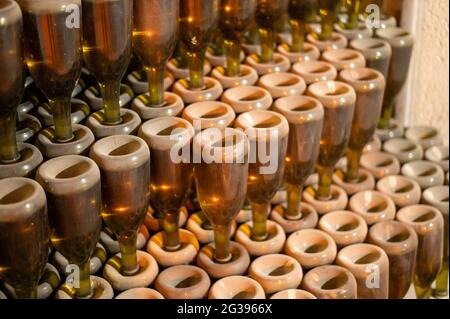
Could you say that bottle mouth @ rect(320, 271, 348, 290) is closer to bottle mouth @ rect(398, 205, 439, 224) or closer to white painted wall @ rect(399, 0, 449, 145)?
bottle mouth @ rect(398, 205, 439, 224)

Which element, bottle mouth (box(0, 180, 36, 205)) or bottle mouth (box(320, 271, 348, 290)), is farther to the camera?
bottle mouth (box(320, 271, 348, 290))

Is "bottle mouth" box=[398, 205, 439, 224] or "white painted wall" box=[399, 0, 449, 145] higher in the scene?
"white painted wall" box=[399, 0, 449, 145]

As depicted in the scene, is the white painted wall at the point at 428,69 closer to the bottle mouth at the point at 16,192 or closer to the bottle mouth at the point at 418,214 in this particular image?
the bottle mouth at the point at 418,214

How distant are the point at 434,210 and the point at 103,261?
0.32 meters

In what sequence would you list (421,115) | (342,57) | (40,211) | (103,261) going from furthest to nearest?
(421,115)
(342,57)
(103,261)
(40,211)

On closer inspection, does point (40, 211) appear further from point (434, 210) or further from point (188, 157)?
point (434, 210)

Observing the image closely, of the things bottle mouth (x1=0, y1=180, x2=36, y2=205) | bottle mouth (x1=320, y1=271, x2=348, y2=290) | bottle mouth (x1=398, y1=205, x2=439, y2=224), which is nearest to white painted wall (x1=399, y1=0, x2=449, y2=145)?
bottle mouth (x1=398, y1=205, x2=439, y2=224)

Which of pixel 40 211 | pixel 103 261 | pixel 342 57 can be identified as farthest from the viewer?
pixel 342 57

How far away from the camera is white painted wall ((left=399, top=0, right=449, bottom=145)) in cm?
79

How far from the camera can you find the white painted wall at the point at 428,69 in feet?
2.58

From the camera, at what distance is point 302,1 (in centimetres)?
67

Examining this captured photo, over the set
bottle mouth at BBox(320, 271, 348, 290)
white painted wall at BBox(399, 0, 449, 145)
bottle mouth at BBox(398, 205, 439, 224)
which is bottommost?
bottle mouth at BBox(320, 271, 348, 290)
